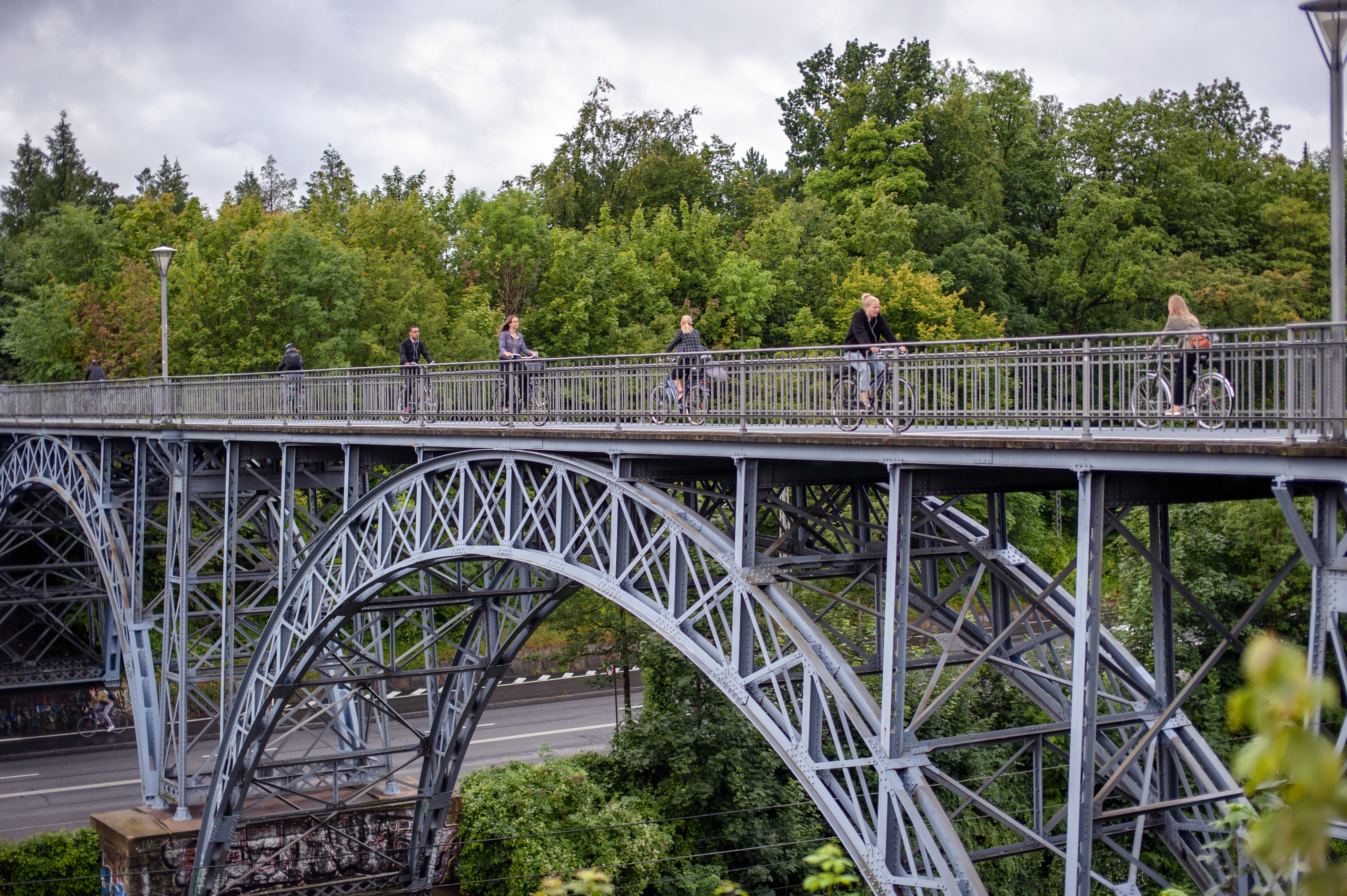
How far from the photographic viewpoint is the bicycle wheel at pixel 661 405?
1416 centimetres

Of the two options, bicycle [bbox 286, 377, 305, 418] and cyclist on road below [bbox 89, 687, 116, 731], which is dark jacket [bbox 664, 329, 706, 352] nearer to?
bicycle [bbox 286, 377, 305, 418]

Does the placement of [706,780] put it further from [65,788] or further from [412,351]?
[65,788]

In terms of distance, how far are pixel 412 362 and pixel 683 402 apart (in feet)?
22.8

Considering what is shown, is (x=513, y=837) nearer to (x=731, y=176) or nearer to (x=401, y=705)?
(x=401, y=705)

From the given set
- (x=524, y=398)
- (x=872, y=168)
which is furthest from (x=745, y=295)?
(x=524, y=398)

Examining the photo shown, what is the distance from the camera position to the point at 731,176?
55594mm

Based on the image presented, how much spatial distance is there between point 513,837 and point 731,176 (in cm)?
3706

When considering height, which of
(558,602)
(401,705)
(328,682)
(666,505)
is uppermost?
(666,505)

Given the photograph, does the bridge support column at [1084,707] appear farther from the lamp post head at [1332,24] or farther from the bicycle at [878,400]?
the lamp post head at [1332,24]

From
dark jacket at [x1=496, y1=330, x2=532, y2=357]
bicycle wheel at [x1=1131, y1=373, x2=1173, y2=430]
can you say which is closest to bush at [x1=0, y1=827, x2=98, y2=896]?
dark jacket at [x1=496, y1=330, x2=532, y2=357]

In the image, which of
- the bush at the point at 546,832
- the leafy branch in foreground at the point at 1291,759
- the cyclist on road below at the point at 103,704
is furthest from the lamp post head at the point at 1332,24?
the cyclist on road below at the point at 103,704

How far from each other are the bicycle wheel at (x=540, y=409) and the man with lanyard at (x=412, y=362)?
287 centimetres

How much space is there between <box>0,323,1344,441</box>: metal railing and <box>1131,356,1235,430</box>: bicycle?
2 cm

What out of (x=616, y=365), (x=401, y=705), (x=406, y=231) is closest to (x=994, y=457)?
(x=616, y=365)
